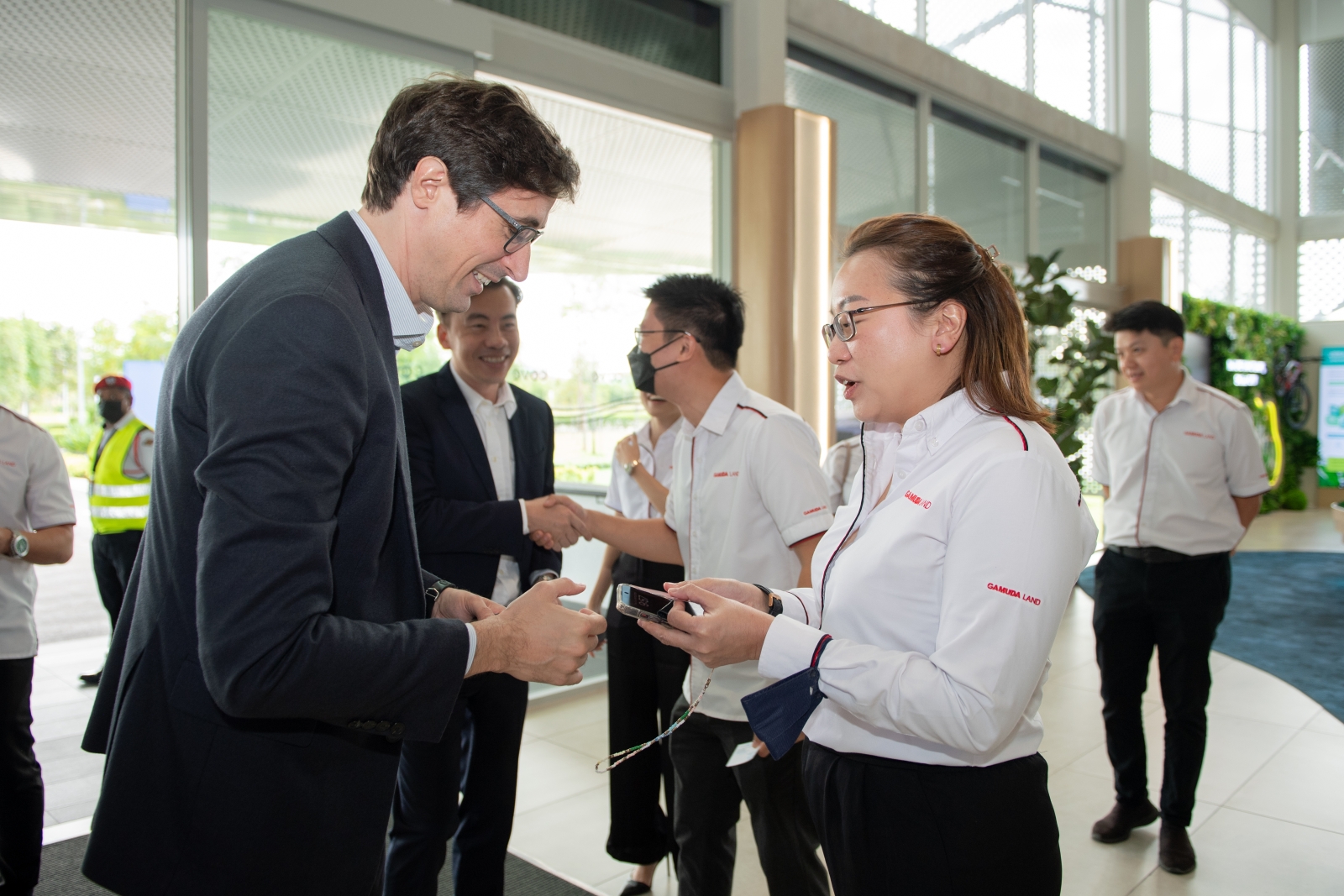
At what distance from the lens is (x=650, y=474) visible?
346 cm

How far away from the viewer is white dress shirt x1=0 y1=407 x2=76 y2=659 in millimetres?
2592

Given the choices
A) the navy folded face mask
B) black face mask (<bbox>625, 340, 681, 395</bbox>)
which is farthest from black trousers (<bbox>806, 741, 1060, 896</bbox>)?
black face mask (<bbox>625, 340, 681, 395</bbox>)

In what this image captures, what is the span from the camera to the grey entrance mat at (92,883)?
2.86m

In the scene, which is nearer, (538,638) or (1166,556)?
(538,638)

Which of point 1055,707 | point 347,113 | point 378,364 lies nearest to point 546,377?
point 347,113

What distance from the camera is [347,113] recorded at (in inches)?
156

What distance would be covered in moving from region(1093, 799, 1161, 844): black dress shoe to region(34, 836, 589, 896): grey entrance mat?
1.97 m

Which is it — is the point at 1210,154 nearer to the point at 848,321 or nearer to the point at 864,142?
the point at 864,142

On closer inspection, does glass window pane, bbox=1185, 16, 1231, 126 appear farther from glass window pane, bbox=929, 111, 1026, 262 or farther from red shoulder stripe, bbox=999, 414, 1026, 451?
red shoulder stripe, bbox=999, 414, 1026, 451

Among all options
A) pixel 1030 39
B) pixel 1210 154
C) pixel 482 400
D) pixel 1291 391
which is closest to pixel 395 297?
pixel 482 400

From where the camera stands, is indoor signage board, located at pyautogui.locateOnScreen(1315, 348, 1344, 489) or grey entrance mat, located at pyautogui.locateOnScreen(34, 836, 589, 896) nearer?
grey entrance mat, located at pyautogui.locateOnScreen(34, 836, 589, 896)

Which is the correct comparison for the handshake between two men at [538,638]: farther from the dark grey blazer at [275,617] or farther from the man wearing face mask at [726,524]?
the man wearing face mask at [726,524]

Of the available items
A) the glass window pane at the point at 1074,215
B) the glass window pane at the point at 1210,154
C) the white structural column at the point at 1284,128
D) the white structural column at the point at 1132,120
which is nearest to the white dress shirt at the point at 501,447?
the glass window pane at the point at 1074,215

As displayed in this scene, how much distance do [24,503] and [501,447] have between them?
1463 millimetres
